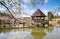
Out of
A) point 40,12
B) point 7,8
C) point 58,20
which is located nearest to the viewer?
point 7,8

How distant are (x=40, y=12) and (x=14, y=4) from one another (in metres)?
7.10

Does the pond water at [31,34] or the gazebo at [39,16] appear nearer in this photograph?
the pond water at [31,34]

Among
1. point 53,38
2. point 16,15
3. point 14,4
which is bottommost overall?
point 53,38

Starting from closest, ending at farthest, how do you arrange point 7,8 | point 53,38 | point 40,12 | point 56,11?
point 7,8, point 53,38, point 56,11, point 40,12

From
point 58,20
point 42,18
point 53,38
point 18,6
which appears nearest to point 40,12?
point 42,18

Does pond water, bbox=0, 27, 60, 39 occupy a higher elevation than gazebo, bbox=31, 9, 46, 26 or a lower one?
lower

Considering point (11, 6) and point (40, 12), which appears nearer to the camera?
point (11, 6)

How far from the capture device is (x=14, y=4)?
10.2 feet

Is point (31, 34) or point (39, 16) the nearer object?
point (31, 34)

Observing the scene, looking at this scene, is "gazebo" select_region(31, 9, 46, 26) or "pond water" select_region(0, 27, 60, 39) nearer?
"pond water" select_region(0, 27, 60, 39)

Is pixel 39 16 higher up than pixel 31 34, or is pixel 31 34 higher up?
pixel 39 16

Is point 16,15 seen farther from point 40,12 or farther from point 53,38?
point 40,12

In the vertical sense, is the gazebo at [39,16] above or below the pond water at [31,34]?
above

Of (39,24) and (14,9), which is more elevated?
(14,9)
